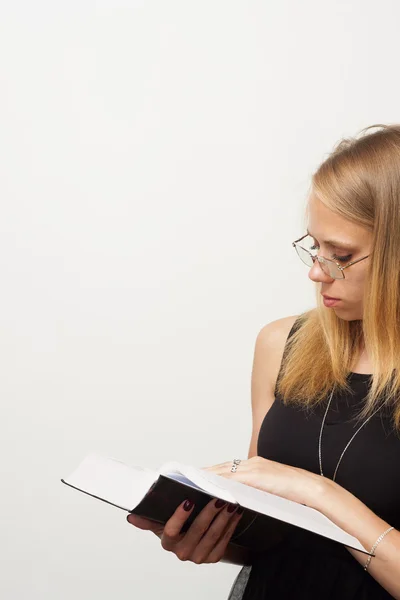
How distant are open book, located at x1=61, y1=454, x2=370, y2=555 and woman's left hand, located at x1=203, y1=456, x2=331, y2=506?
59 mm

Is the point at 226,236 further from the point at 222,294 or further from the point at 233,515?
the point at 233,515

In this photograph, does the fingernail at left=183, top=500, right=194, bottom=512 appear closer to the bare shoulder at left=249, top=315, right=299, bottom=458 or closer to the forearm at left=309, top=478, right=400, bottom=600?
the forearm at left=309, top=478, right=400, bottom=600

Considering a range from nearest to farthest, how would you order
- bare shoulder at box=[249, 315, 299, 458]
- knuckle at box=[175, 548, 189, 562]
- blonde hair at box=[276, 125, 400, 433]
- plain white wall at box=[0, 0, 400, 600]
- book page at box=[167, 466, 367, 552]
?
1. book page at box=[167, 466, 367, 552]
2. knuckle at box=[175, 548, 189, 562]
3. blonde hair at box=[276, 125, 400, 433]
4. bare shoulder at box=[249, 315, 299, 458]
5. plain white wall at box=[0, 0, 400, 600]

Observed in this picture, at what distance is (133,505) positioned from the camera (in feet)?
3.82

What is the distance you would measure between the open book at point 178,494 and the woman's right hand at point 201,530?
1 centimetres

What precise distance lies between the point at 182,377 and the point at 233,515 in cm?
112

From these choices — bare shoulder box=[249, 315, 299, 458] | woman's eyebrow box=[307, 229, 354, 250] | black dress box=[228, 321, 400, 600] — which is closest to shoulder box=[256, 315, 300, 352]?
bare shoulder box=[249, 315, 299, 458]

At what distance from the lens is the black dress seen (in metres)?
1.43

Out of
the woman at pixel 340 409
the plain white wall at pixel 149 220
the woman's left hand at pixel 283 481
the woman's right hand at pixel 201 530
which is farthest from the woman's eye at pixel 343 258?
the plain white wall at pixel 149 220

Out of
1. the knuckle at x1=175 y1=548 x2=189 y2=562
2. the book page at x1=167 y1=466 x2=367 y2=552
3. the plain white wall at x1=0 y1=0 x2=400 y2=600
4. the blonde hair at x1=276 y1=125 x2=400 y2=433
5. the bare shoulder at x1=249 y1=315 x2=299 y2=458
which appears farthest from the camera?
the plain white wall at x1=0 y1=0 x2=400 y2=600

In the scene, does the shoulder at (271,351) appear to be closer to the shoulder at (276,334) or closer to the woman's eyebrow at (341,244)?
the shoulder at (276,334)

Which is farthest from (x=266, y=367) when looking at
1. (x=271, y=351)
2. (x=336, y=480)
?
(x=336, y=480)

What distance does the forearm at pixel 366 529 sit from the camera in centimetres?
129

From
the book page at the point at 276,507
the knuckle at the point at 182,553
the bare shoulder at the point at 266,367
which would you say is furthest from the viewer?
the bare shoulder at the point at 266,367
